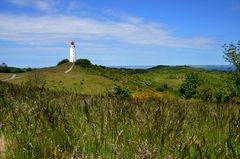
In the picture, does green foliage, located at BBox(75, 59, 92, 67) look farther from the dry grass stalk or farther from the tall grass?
the dry grass stalk

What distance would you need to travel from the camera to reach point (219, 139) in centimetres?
409

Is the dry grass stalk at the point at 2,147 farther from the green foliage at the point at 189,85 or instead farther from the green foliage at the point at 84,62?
the green foliage at the point at 84,62

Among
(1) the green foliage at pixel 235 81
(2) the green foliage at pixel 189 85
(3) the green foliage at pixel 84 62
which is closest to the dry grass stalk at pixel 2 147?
(1) the green foliage at pixel 235 81

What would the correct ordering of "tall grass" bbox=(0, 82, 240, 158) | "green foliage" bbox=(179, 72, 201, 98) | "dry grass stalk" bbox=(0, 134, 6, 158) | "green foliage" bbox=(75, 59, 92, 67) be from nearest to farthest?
"tall grass" bbox=(0, 82, 240, 158) → "dry grass stalk" bbox=(0, 134, 6, 158) → "green foliage" bbox=(179, 72, 201, 98) → "green foliage" bbox=(75, 59, 92, 67)

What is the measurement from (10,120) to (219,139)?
7.59 ft

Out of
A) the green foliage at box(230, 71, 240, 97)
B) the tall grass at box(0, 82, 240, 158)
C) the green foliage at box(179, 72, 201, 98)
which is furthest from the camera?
the green foliage at box(179, 72, 201, 98)

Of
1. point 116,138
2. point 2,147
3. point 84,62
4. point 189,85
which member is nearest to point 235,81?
point 189,85

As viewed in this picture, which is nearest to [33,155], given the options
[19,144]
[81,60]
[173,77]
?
[19,144]

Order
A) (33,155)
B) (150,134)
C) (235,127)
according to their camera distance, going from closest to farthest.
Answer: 1. (33,155)
2. (150,134)
3. (235,127)

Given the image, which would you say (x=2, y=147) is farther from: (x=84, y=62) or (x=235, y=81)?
(x=84, y=62)

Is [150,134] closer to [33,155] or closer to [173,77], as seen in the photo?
[33,155]

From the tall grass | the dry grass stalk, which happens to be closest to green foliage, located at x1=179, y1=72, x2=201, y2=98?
the tall grass

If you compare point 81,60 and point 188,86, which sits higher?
point 81,60

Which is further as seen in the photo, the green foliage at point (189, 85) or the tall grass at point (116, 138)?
the green foliage at point (189, 85)
